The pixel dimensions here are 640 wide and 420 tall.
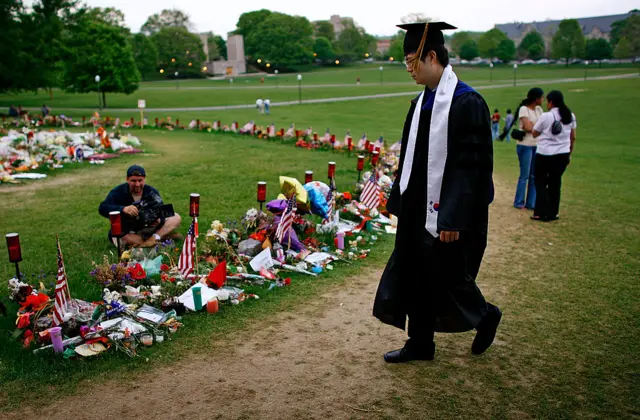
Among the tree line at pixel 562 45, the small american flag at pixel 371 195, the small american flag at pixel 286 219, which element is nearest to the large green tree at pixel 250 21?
the tree line at pixel 562 45

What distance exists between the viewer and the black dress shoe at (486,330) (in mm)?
4432

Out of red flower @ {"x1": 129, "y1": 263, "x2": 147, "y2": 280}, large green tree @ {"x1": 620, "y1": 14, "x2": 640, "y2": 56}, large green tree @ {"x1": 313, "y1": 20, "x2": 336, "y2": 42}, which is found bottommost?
red flower @ {"x1": 129, "y1": 263, "x2": 147, "y2": 280}

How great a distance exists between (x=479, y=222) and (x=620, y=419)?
5.20 ft

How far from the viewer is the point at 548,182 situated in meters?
9.00

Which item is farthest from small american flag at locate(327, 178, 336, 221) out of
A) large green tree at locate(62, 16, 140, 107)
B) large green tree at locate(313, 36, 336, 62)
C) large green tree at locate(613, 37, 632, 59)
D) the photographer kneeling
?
large green tree at locate(313, 36, 336, 62)

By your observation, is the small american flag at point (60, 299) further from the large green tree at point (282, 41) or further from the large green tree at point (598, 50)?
the large green tree at point (598, 50)

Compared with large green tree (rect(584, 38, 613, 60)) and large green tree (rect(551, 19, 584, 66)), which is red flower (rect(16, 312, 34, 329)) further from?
large green tree (rect(584, 38, 613, 60))

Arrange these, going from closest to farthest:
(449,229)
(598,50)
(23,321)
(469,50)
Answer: (449,229)
(23,321)
(598,50)
(469,50)

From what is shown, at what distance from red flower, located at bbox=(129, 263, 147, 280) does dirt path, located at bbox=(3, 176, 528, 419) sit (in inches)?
63.4

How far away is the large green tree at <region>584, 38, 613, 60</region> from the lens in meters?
91.7

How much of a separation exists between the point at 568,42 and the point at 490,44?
17.8m

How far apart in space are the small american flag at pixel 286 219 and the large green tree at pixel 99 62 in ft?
125

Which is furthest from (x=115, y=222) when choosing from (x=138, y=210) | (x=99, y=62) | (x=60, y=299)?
(x=99, y=62)

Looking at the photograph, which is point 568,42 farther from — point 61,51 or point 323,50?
point 61,51
